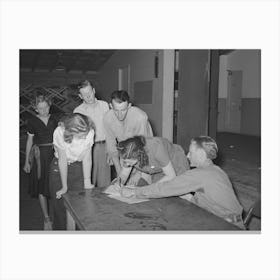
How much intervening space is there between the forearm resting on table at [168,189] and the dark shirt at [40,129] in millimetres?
1251

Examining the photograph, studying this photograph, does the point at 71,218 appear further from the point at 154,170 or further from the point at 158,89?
the point at 158,89

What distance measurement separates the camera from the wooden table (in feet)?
5.83

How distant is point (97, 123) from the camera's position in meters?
3.11

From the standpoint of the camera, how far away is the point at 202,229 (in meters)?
1.75

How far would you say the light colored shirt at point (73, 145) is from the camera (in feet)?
8.30

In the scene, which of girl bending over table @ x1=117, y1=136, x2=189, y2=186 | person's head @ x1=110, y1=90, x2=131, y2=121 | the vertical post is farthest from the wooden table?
the vertical post

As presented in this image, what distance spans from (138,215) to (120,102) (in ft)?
3.34

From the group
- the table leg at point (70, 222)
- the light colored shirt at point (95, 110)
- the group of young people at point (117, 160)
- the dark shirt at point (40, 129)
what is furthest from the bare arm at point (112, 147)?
the table leg at point (70, 222)

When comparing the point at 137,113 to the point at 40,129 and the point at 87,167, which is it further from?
the point at 40,129

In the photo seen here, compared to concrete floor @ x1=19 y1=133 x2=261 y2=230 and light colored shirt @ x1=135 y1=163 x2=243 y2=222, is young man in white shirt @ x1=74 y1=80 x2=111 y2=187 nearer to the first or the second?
concrete floor @ x1=19 y1=133 x2=261 y2=230

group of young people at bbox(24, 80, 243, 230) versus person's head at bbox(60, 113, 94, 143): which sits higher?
person's head at bbox(60, 113, 94, 143)

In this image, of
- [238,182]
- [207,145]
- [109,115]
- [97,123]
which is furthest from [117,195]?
[238,182]
